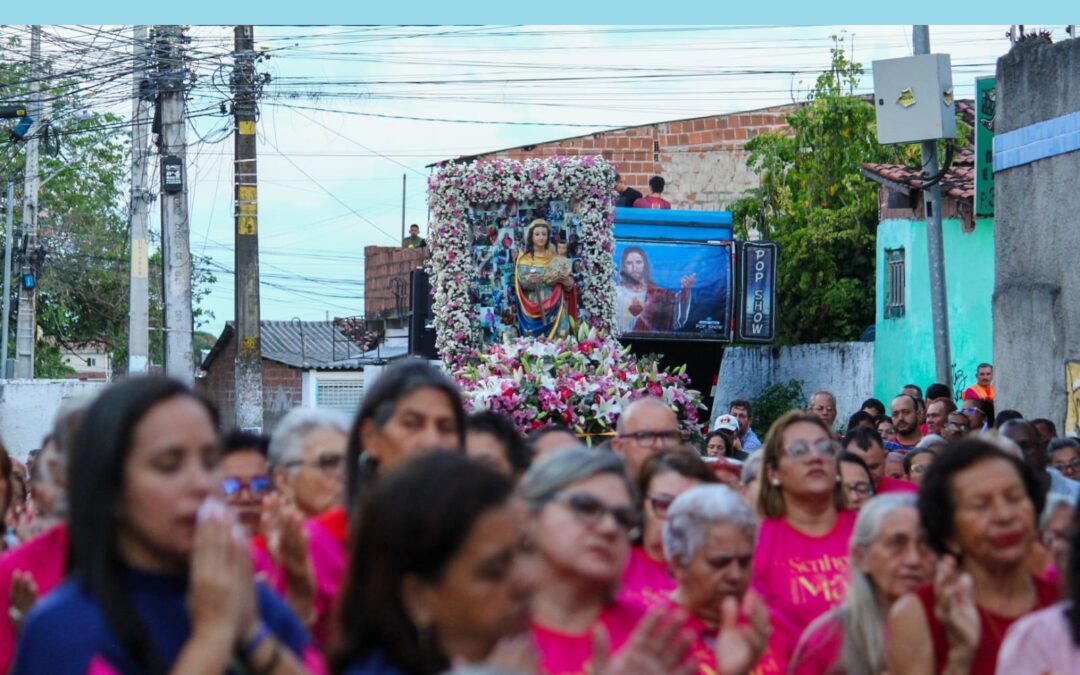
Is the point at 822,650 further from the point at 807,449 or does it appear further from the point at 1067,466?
the point at 1067,466

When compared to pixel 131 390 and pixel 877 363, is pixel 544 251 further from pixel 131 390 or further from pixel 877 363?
pixel 131 390

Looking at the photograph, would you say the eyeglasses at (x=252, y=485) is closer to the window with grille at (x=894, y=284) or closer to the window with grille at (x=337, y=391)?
the window with grille at (x=894, y=284)

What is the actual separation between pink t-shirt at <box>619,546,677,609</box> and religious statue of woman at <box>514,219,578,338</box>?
10.9 m

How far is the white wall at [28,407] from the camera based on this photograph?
2759cm

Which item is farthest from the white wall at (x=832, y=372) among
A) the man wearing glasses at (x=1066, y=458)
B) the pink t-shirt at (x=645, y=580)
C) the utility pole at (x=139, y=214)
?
the pink t-shirt at (x=645, y=580)

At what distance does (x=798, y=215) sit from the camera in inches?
1158

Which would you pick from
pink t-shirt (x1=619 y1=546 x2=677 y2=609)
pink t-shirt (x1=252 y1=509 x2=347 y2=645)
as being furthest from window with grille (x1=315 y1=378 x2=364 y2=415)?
pink t-shirt (x1=252 y1=509 x2=347 y2=645)

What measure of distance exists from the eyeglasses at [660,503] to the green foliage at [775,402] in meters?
19.1

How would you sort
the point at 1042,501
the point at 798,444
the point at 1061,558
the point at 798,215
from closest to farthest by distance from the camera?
the point at 1061,558, the point at 1042,501, the point at 798,444, the point at 798,215

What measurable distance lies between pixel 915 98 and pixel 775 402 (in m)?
10.1

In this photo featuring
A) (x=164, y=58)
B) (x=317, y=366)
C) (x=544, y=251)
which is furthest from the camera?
(x=317, y=366)

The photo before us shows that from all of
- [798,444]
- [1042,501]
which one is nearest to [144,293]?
[798,444]

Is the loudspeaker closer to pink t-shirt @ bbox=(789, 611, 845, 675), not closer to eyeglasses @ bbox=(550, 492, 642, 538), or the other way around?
pink t-shirt @ bbox=(789, 611, 845, 675)

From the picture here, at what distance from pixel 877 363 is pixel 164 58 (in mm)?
11209
